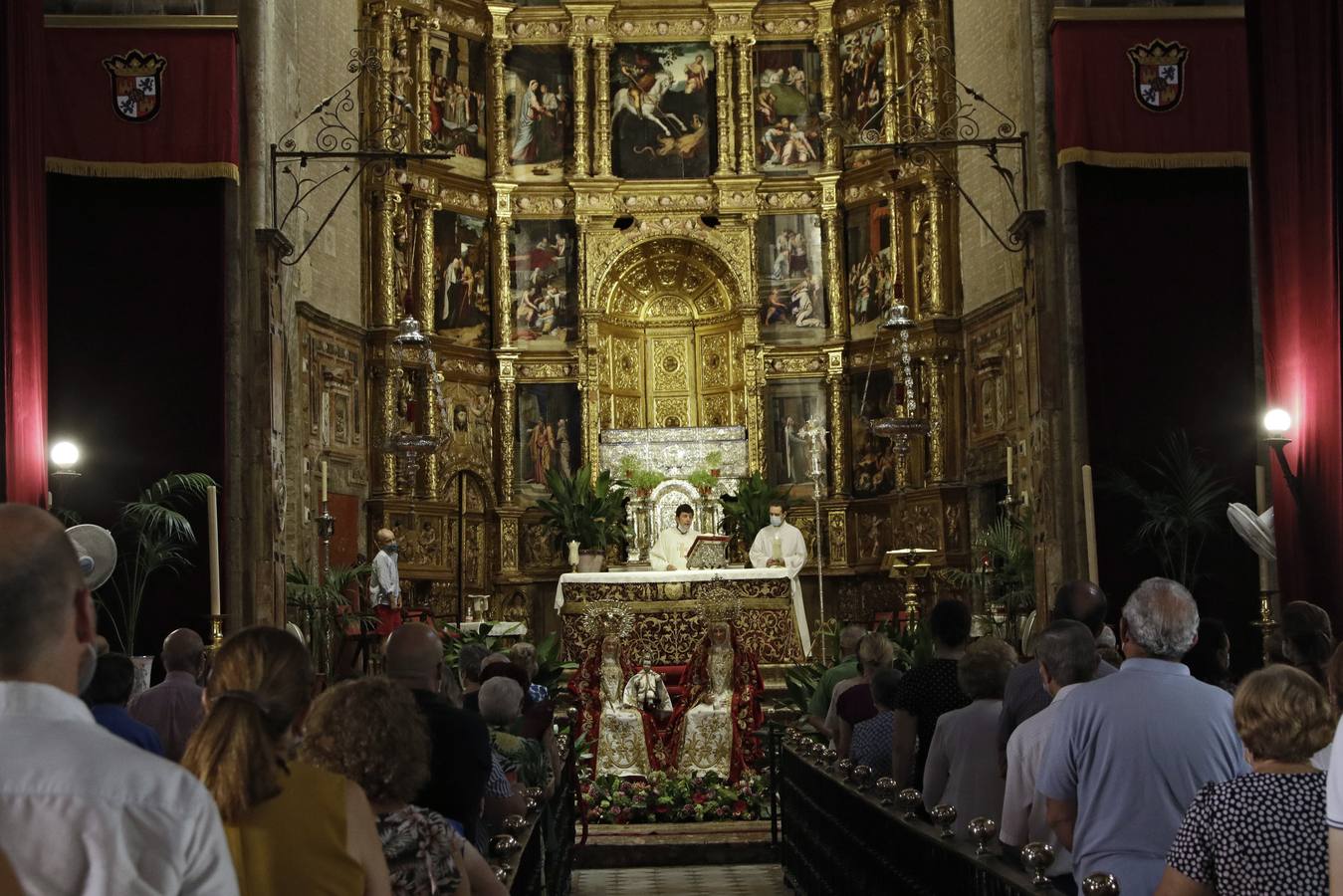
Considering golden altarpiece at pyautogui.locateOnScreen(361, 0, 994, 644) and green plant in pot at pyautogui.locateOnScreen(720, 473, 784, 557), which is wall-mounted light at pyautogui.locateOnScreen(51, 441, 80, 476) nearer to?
golden altarpiece at pyautogui.locateOnScreen(361, 0, 994, 644)

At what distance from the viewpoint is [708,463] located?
2283cm

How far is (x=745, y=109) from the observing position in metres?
23.8

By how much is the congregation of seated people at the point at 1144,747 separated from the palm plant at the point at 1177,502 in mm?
5464

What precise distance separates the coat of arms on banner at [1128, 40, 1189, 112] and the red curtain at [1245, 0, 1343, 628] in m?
2.59

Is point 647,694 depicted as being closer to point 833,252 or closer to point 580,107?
point 833,252

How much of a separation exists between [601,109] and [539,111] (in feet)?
3.01

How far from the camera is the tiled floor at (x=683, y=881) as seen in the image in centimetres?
1133

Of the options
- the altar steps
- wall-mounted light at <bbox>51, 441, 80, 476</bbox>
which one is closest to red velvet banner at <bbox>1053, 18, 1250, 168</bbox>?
the altar steps

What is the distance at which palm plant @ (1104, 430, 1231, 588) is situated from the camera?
13.1m

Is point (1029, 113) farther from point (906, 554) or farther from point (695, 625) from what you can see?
point (695, 625)

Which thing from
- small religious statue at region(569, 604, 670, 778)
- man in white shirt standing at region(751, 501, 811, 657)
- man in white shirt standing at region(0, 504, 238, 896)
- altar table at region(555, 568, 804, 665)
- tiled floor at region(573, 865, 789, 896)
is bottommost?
tiled floor at region(573, 865, 789, 896)

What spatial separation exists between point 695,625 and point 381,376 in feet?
18.4

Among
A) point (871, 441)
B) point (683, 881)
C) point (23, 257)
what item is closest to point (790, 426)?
point (871, 441)

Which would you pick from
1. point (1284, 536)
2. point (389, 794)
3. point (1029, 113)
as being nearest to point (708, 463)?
point (1029, 113)
